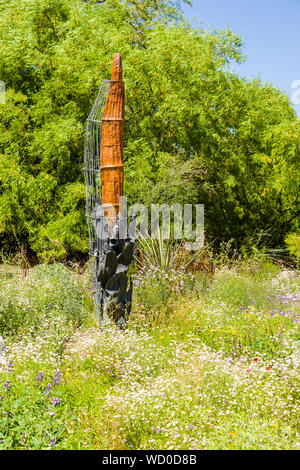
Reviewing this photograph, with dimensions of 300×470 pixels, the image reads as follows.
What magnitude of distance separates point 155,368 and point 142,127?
5495 millimetres

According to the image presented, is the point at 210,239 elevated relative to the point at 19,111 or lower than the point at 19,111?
lower

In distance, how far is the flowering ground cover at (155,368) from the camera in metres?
3.12

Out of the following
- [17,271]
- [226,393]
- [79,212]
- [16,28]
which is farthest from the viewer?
[16,28]

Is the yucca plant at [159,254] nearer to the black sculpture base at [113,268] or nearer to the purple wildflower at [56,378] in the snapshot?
the black sculpture base at [113,268]

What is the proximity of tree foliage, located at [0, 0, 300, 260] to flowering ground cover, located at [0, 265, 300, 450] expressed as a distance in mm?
2370

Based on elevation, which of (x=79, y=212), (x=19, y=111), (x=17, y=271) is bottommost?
(x=17, y=271)

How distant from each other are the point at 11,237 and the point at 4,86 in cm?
301

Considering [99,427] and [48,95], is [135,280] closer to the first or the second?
[99,427]

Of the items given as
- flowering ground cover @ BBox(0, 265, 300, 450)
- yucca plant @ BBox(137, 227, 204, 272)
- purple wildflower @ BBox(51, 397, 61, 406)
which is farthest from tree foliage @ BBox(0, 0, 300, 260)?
purple wildflower @ BBox(51, 397, 61, 406)

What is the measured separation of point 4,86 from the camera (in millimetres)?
9422

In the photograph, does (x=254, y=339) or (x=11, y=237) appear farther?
(x=11, y=237)

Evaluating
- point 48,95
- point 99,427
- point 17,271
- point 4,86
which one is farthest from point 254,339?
point 4,86

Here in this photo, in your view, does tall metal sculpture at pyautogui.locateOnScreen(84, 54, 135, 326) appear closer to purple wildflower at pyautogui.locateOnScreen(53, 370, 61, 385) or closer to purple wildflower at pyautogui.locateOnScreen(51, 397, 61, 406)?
purple wildflower at pyautogui.locateOnScreen(53, 370, 61, 385)

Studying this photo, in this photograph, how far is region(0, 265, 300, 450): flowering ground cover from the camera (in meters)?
3.12
